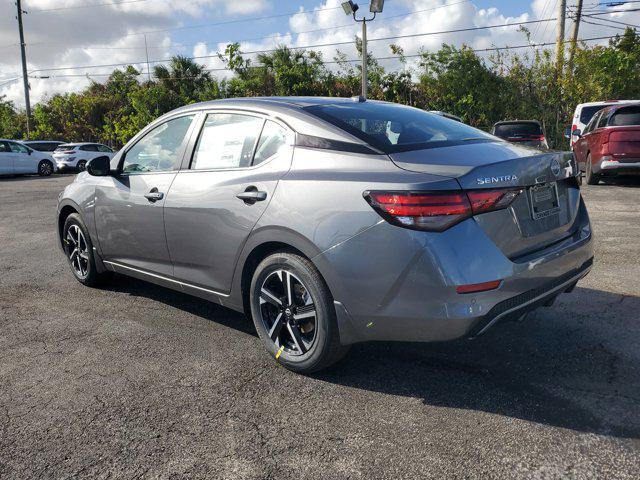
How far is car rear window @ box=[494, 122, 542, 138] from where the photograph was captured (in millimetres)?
15828

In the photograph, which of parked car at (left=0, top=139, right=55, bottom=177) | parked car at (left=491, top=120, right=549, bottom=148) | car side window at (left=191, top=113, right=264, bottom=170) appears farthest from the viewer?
parked car at (left=0, top=139, right=55, bottom=177)

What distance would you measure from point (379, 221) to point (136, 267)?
2.47 metres

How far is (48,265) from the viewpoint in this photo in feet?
21.5

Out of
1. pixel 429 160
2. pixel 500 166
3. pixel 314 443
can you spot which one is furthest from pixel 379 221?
pixel 314 443

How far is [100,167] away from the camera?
15.3ft

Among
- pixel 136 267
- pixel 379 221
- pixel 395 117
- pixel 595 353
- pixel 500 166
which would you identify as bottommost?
pixel 595 353

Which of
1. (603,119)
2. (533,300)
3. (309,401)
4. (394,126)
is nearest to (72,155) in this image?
(603,119)

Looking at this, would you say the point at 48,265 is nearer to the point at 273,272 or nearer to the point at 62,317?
the point at 62,317

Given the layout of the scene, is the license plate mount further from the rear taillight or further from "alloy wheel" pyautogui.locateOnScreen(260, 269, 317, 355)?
"alloy wheel" pyautogui.locateOnScreen(260, 269, 317, 355)

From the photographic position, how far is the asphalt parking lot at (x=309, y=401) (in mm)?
2506

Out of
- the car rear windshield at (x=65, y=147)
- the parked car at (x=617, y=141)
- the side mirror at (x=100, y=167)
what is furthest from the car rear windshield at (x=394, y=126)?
the car rear windshield at (x=65, y=147)

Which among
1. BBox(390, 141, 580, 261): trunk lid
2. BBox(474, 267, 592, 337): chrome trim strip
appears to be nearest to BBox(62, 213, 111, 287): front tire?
BBox(390, 141, 580, 261): trunk lid

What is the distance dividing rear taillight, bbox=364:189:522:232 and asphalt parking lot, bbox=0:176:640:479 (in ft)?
2.12

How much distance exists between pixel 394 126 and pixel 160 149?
1877mm
